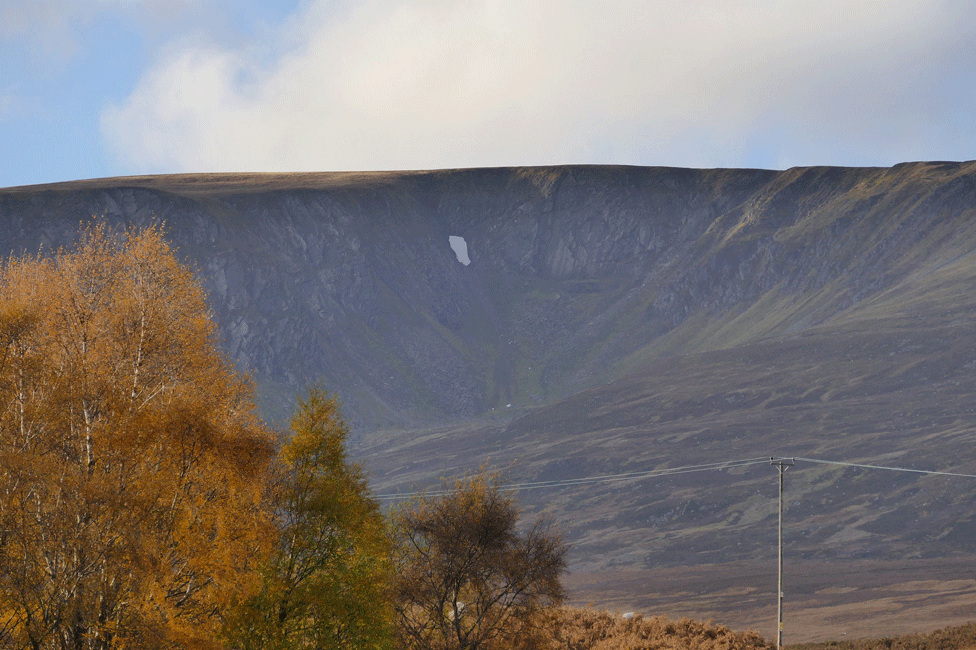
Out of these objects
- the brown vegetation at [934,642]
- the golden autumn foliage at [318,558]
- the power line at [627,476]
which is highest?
the power line at [627,476]

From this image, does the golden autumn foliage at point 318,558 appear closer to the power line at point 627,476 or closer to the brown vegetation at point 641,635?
the brown vegetation at point 641,635

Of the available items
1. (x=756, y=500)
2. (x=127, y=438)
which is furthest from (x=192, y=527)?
(x=756, y=500)

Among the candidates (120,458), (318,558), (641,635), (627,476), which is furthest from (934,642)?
(627,476)

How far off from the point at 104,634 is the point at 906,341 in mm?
160841

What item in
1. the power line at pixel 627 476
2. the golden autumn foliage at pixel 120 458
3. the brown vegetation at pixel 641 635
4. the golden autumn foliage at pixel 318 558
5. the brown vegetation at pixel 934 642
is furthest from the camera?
the power line at pixel 627 476

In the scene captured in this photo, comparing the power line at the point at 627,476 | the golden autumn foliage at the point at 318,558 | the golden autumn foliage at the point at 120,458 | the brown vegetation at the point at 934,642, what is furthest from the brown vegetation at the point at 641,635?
the power line at the point at 627,476

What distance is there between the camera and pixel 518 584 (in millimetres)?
41625

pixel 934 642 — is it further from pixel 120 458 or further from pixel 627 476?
pixel 627 476

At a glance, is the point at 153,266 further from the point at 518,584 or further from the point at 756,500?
the point at 756,500

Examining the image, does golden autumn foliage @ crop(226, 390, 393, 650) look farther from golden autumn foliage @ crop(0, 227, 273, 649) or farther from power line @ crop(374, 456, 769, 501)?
power line @ crop(374, 456, 769, 501)

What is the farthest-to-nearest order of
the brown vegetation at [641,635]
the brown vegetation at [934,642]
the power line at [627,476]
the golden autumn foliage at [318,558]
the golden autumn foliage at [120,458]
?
the power line at [627,476]
the brown vegetation at [641,635]
the brown vegetation at [934,642]
the golden autumn foliage at [318,558]
the golden autumn foliage at [120,458]

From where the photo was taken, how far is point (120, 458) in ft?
91.3

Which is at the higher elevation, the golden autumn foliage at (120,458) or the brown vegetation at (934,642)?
the golden autumn foliage at (120,458)

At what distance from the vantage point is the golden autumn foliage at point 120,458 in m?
24.8
